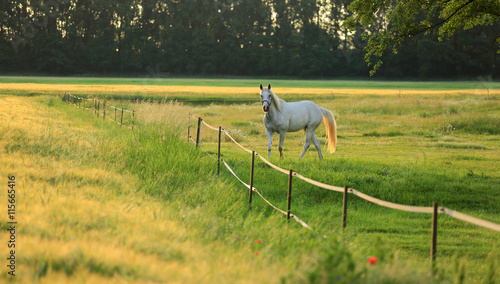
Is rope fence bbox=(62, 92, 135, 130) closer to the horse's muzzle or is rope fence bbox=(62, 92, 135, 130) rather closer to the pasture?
the pasture

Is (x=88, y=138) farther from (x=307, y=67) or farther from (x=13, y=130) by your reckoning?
(x=307, y=67)

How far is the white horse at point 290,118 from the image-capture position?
14.8 m

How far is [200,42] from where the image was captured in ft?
345

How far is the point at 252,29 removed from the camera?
371 feet

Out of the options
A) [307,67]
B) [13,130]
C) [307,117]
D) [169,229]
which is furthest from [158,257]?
[307,67]

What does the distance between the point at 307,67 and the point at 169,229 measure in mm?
104874

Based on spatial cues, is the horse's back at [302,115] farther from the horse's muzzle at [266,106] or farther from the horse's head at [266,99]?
the horse's muzzle at [266,106]

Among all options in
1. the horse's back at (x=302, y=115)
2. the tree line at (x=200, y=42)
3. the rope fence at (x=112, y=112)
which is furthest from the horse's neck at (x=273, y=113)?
the tree line at (x=200, y=42)

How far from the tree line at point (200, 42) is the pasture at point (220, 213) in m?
86.6

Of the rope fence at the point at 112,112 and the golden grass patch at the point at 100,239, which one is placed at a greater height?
the golden grass patch at the point at 100,239

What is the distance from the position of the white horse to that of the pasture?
65.9 inches

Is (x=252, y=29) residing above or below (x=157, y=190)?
above

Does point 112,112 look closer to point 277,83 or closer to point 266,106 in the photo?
point 266,106

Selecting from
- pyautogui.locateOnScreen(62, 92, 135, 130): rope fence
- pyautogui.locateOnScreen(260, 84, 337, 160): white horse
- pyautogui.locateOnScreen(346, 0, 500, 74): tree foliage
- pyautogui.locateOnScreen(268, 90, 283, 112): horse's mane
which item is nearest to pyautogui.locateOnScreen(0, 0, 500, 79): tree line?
pyautogui.locateOnScreen(62, 92, 135, 130): rope fence
